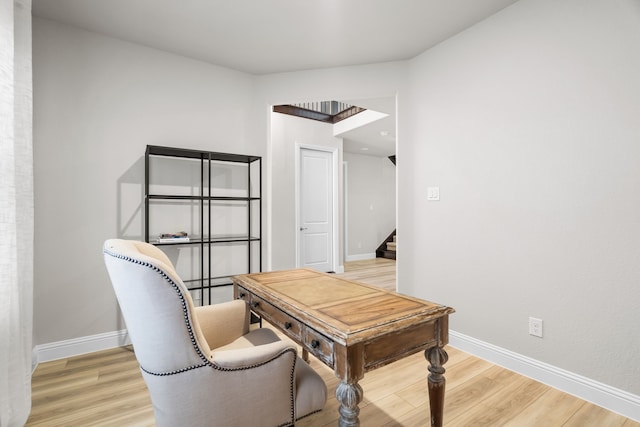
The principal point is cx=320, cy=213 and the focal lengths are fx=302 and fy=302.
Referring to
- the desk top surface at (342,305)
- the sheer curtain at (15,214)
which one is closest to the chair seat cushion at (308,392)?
the desk top surface at (342,305)

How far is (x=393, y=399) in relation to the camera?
184cm

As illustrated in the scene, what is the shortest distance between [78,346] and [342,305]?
2407 mm

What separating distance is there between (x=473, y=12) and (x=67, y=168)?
11.0ft

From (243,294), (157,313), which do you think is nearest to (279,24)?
(243,294)

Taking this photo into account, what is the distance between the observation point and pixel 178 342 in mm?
982

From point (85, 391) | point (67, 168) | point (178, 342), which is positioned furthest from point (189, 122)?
point (178, 342)

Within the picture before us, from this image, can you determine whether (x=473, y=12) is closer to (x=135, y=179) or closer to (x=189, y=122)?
(x=189, y=122)

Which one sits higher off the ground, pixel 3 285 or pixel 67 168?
pixel 67 168

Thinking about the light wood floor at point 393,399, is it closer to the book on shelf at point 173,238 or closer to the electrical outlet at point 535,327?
the electrical outlet at point 535,327

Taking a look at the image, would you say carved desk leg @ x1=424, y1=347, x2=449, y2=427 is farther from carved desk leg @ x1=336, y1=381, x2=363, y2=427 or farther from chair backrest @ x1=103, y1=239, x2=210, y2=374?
chair backrest @ x1=103, y1=239, x2=210, y2=374

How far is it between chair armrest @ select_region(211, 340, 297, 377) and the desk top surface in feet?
0.45

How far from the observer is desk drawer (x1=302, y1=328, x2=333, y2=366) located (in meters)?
1.08

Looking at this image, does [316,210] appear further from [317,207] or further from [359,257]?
[359,257]

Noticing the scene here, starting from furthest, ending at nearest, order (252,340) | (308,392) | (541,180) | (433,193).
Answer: (433,193), (541,180), (252,340), (308,392)
